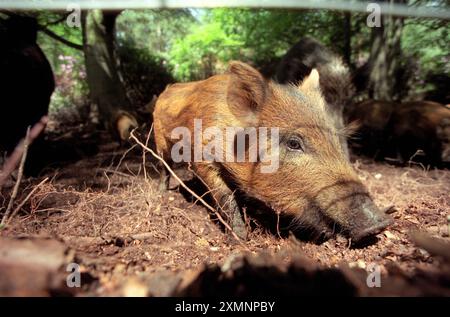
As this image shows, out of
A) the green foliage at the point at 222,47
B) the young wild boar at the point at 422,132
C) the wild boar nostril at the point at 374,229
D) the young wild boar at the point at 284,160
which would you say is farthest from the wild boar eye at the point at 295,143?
the green foliage at the point at 222,47

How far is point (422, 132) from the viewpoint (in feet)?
22.2

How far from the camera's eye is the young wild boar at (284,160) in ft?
10.2

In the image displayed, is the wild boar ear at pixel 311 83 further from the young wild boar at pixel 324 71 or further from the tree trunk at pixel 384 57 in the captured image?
the tree trunk at pixel 384 57

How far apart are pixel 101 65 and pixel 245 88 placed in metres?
6.31

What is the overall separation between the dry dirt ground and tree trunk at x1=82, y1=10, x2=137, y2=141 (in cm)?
270

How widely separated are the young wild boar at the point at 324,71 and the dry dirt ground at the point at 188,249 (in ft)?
4.44

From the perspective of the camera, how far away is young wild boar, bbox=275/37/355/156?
23.4ft

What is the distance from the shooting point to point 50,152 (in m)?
7.23

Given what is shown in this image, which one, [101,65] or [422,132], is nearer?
[422,132]

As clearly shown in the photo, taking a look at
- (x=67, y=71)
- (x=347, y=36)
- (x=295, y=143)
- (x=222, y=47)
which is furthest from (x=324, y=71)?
(x=67, y=71)

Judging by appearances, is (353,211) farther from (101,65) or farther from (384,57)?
(101,65)

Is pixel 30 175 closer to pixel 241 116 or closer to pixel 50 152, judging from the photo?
pixel 50 152

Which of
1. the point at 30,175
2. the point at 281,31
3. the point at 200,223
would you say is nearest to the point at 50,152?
the point at 30,175
